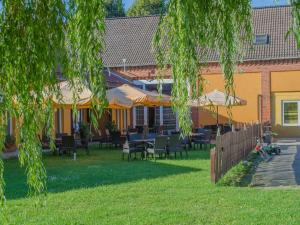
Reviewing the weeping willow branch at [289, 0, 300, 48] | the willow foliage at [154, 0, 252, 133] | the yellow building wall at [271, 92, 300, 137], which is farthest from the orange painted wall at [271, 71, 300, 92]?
the weeping willow branch at [289, 0, 300, 48]

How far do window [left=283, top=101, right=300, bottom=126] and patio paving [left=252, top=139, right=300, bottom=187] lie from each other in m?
12.1

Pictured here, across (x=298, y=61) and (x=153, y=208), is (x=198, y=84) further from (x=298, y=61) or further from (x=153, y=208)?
(x=298, y=61)

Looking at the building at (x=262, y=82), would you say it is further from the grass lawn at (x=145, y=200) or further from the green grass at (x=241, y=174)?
the grass lawn at (x=145, y=200)

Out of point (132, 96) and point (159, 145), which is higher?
point (132, 96)

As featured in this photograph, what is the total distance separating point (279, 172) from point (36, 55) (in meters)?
11.0

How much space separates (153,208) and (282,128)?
2305cm

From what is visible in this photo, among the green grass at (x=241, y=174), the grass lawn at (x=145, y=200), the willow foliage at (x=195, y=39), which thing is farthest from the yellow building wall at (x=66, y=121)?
the willow foliage at (x=195, y=39)

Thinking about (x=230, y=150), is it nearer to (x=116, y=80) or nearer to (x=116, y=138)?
(x=116, y=138)

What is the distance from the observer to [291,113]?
30422 mm

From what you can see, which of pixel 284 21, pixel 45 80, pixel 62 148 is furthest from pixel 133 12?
pixel 45 80

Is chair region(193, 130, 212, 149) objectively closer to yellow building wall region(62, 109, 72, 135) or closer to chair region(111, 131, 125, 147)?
chair region(111, 131, 125, 147)

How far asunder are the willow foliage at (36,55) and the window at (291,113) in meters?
28.0

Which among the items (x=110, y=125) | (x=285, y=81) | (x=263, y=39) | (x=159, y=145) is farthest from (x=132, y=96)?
(x=263, y=39)

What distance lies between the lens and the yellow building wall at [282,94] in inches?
1184
